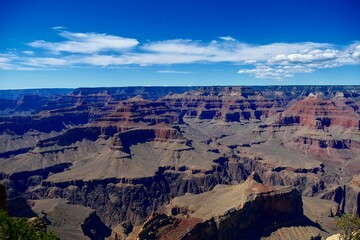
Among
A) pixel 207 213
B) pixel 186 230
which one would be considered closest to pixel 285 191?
pixel 207 213

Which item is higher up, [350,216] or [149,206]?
[350,216]

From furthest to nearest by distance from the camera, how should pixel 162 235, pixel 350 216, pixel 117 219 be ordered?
pixel 117 219
pixel 162 235
pixel 350 216

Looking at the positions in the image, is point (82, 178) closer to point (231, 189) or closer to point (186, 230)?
point (231, 189)

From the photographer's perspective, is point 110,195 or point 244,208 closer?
point 244,208

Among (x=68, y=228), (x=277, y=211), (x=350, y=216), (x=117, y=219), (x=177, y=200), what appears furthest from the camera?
(x=117, y=219)

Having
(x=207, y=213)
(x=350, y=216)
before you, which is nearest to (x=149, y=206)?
(x=207, y=213)

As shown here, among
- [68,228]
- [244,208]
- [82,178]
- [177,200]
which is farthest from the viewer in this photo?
[82,178]

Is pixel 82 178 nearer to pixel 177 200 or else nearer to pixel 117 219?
pixel 117 219

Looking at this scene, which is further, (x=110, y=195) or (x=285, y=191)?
(x=110, y=195)

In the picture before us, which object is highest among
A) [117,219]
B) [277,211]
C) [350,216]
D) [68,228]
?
[350,216]
